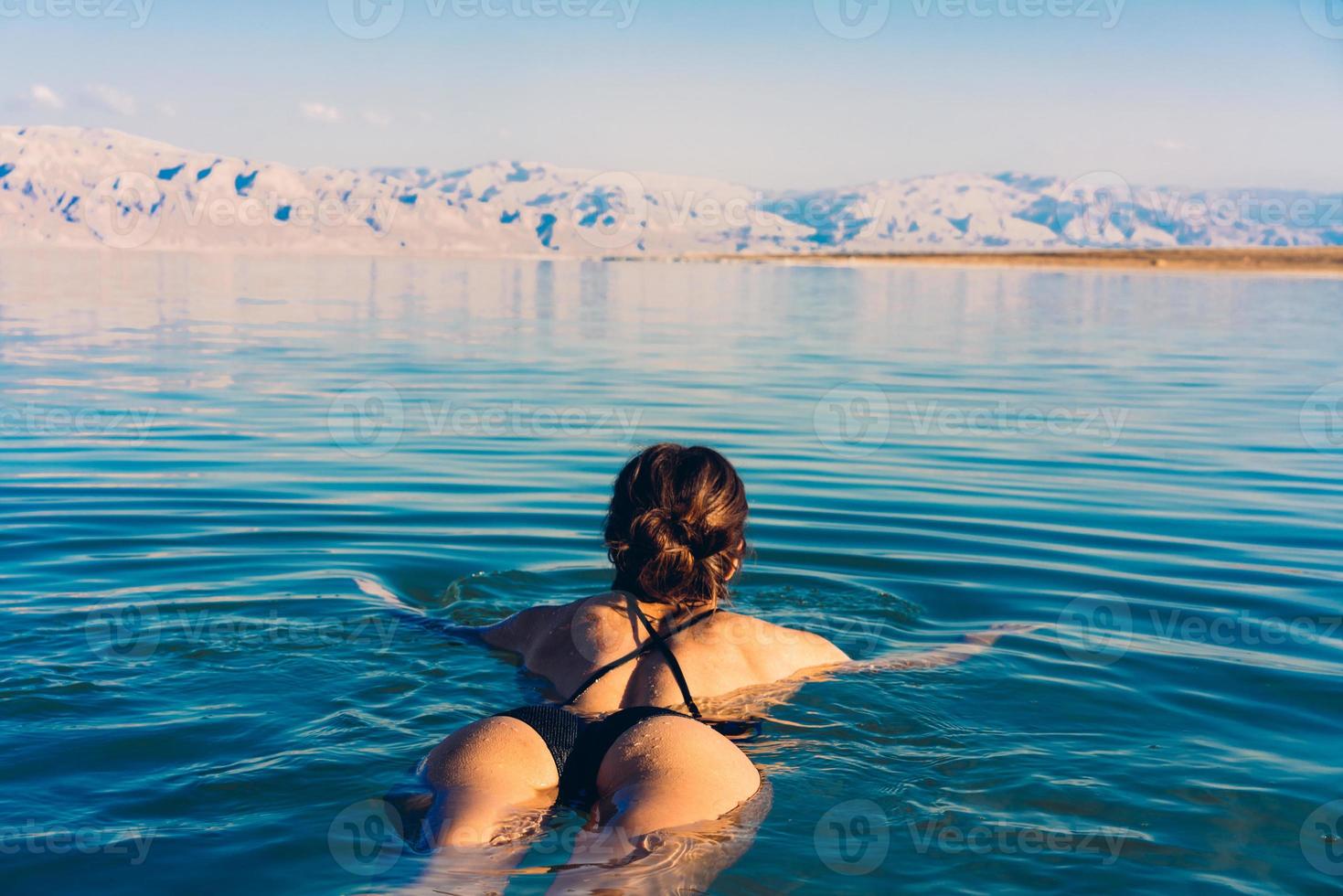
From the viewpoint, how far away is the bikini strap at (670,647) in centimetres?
415

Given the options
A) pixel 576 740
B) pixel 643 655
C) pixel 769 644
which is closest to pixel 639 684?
pixel 643 655

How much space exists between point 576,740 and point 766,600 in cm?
366

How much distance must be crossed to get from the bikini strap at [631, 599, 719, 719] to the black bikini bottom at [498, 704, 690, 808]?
0.36 meters

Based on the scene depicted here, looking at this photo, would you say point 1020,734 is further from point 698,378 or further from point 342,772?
point 698,378

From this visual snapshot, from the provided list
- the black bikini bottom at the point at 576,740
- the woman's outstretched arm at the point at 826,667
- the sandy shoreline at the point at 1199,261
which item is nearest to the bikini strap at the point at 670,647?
the woman's outstretched arm at the point at 826,667

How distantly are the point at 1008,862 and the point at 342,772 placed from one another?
2483 millimetres

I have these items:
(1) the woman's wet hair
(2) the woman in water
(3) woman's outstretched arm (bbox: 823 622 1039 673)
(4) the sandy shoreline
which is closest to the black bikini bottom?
(2) the woman in water

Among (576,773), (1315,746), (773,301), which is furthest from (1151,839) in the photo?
(773,301)

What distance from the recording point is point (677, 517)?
405 cm

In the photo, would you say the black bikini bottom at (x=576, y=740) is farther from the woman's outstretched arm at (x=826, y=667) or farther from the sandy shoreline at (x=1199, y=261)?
the sandy shoreline at (x=1199, y=261)

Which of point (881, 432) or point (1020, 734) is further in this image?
point (881, 432)

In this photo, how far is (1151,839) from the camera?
4.06 metres

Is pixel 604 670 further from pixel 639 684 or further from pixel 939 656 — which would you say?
pixel 939 656

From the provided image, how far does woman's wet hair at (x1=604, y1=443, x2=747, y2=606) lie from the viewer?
4.05 meters
